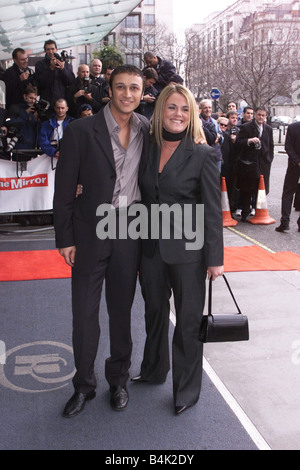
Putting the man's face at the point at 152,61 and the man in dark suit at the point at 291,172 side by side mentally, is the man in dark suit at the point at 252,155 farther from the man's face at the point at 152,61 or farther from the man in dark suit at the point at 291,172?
the man's face at the point at 152,61

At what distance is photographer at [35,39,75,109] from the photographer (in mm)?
8305

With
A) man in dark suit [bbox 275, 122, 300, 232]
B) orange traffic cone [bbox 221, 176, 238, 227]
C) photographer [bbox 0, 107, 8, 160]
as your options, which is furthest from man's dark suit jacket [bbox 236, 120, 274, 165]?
photographer [bbox 0, 107, 8, 160]

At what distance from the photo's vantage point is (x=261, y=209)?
343 inches

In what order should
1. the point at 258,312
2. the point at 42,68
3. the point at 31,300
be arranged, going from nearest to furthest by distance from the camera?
the point at 258,312 → the point at 31,300 → the point at 42,68

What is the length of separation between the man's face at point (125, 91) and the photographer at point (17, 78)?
6.28 metres

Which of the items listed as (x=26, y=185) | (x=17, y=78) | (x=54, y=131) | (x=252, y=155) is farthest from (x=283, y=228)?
(x=17, y=78)

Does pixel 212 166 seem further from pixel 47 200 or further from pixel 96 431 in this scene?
pixel 47 200

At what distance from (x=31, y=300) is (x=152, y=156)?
2495mm

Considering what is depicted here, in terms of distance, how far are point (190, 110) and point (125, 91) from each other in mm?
384

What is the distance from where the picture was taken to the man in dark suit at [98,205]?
9.05 ft

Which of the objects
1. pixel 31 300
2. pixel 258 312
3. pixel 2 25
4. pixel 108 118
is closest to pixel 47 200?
pixel 31 300

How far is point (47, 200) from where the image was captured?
7773 mm

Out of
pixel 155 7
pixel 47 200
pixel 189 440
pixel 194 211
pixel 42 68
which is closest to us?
pixel 189 440

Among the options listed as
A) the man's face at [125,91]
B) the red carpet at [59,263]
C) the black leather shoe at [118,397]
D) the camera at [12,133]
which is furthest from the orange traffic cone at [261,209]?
the man's face at [125,91]
